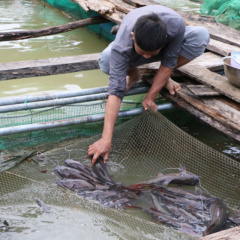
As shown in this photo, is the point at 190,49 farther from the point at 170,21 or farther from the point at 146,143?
the point at 146,143

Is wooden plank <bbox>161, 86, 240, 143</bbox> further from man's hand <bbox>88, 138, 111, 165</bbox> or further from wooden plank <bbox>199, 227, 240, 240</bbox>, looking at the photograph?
wooden plank <bbox>199, 227, 240, 240</bbox>

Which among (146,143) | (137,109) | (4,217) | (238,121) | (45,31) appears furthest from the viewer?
(45,31)

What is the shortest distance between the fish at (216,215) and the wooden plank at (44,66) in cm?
225

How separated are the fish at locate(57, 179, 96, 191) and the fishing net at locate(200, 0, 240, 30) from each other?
5.00m

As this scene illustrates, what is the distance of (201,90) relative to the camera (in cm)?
440

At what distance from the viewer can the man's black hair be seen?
3.16 metres

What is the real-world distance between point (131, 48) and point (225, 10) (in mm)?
Answer: 4691

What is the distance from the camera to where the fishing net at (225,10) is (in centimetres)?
739

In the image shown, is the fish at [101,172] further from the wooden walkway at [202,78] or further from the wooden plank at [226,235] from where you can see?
the wooden plank at [226,235]

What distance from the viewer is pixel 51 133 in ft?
14.7

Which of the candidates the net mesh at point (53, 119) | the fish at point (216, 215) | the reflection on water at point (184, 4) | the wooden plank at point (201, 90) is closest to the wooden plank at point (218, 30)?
the wooden plank at point (201, 90)

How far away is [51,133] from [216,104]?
177 centimetres

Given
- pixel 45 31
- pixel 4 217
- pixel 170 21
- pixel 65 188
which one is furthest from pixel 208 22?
pixel 4 217

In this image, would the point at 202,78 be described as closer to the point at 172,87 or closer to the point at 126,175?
the point at 172,87
